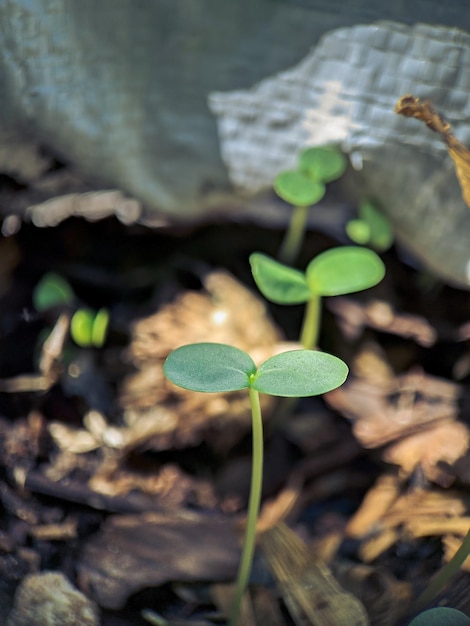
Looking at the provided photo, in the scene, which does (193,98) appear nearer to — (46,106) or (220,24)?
(220,24)

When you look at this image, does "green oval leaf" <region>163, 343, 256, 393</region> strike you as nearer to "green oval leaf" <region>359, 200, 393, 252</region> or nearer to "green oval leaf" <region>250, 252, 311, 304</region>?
"green oval leaf" <region>250, 252, 311, 304</region>

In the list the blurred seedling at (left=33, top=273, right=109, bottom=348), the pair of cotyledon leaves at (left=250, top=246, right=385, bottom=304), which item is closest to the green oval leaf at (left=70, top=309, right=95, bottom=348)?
the blurred seedling at (left=33, top=273, right=109, bottom=348)

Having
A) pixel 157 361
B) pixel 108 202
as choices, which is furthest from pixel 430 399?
pixel 108 202

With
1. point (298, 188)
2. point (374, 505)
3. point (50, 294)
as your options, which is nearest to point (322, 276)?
point (298, 188)

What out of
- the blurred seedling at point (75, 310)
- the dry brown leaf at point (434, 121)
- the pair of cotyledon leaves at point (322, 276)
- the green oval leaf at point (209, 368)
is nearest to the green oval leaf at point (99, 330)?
the blurred seedling at point (75, 310)

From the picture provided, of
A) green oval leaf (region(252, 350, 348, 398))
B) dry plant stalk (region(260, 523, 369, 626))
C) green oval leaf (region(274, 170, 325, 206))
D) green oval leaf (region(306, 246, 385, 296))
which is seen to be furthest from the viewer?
green oval leaf (region(274, 170, 325, 206))
